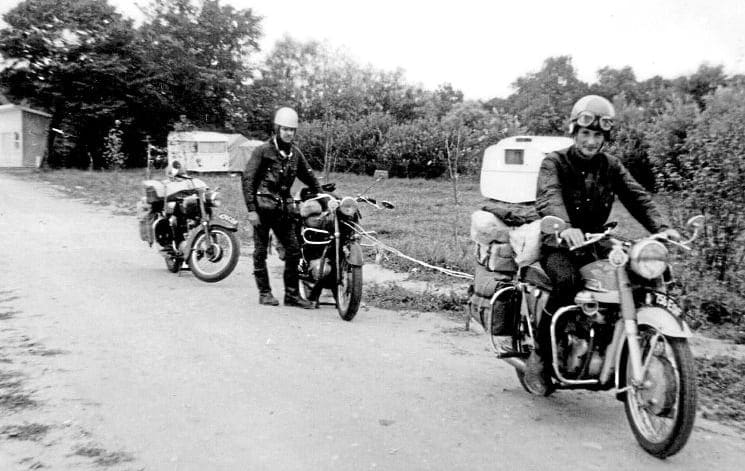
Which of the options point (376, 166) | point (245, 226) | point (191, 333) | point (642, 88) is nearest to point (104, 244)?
point (245, 226)

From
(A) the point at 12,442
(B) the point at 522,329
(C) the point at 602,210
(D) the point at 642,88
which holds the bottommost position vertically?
(A) the point at 12,442

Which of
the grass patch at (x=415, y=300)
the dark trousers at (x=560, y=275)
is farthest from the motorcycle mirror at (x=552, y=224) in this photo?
the grass patch at (x=415, y=300)

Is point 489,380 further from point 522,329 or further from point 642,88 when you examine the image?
point 642,88

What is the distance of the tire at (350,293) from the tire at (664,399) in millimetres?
3167

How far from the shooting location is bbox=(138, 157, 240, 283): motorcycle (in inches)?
330

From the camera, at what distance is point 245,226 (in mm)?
13977

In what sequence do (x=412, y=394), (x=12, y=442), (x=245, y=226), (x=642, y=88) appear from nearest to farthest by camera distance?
1. (x=12, y=442)
2. (x=412, y=394)
3. (x=245, y=226)
4. (x=642, y=88)

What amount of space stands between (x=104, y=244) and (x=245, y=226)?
3.36m

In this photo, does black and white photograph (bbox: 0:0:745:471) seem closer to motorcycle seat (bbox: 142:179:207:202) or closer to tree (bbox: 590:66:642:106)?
motorcycle seat (bbox: 142:179:207:202)

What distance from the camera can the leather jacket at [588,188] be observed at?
426 cm

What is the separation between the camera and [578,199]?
14.1 ft

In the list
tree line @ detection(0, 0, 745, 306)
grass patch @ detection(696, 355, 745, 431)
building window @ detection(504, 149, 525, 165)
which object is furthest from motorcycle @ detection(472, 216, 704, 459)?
tree line @ detection(0, 0, 745, 306)

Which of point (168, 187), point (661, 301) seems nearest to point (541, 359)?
point (661, 301)

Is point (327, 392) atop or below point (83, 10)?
below
